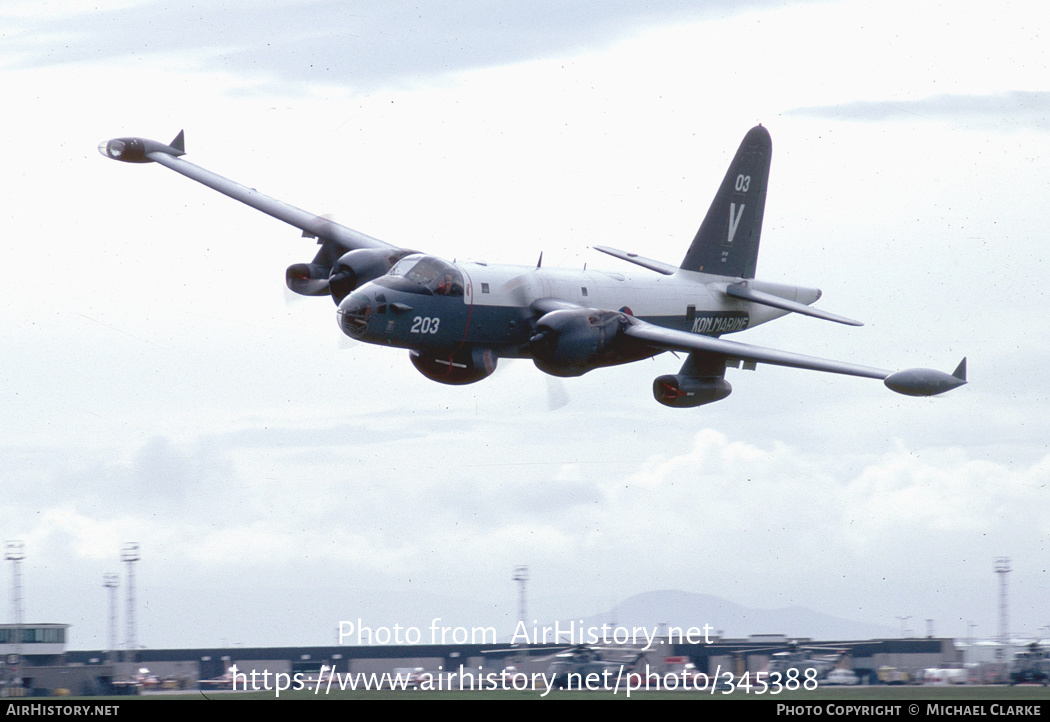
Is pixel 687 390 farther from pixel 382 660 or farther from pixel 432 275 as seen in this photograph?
pixel 382 660

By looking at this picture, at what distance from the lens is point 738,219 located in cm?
3878

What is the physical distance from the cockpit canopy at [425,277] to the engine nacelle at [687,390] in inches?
262

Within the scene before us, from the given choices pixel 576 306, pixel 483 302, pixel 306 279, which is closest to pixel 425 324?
pixel 483 302

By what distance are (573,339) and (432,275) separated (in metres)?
3.82

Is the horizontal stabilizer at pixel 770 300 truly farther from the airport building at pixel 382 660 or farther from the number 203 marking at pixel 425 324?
the airport building at pixel 382 660

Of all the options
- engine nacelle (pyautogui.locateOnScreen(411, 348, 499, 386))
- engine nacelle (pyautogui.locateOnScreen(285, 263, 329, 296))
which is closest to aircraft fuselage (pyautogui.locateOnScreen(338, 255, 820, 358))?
engine nacelle (pyautogui.locateOnScreen(411, 348, 499, 386))

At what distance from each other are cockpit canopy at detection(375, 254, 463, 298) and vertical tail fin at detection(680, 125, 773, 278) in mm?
10219

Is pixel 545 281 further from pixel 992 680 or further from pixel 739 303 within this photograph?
pixel 992 680

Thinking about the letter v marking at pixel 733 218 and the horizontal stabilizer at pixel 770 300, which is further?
the letter v marking at pixel 733 218

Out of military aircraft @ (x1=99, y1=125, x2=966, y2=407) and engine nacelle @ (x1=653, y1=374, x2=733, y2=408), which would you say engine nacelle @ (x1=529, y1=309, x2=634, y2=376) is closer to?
military aircraft @ (x1=99, y1=125, x2=966, y2=407)

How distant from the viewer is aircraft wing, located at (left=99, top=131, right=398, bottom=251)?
3638 cm

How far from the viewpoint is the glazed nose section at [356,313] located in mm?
28391

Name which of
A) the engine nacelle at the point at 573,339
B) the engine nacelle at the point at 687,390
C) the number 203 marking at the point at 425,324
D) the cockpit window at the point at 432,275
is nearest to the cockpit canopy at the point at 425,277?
the cockpit window at the point at 432,275
